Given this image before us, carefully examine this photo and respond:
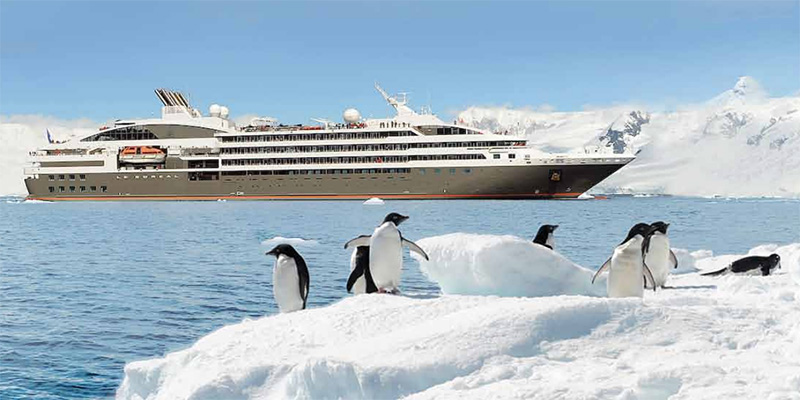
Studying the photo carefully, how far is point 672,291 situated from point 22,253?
65.6 feet

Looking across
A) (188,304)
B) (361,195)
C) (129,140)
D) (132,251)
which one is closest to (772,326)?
(188,304)

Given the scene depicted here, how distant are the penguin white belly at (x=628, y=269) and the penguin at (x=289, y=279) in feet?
11.4

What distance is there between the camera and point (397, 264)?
871 cm

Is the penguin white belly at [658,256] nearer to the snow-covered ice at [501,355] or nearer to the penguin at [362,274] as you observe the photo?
the penguin at [362,274]

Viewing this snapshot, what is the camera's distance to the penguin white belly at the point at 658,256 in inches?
384

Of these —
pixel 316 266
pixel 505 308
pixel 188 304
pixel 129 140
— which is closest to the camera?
pixel 505 308

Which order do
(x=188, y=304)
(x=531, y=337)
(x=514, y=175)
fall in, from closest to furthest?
(x=531, y=337) < (x=188, y=304) < (x=514, y=175)

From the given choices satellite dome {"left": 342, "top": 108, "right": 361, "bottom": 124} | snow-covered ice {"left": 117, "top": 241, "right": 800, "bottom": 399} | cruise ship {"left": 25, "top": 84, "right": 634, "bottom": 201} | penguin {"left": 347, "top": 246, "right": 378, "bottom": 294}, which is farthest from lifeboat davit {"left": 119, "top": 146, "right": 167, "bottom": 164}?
snow-covered ice {"left": 117, "top": 241, "right": 800, "bottom": 399}

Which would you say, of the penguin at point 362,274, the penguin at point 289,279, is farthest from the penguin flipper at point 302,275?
the penguin at point 362,274

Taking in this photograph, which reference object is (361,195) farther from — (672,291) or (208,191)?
(672,291)

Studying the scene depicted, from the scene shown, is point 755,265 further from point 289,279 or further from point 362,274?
point 289,279

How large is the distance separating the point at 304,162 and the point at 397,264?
60666 millimetres

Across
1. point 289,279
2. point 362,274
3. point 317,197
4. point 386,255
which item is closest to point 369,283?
point 362,274

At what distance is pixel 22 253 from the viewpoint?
74.6 feet
